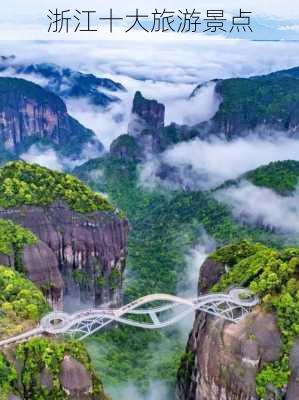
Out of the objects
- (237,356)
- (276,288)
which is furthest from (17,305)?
(276,288)

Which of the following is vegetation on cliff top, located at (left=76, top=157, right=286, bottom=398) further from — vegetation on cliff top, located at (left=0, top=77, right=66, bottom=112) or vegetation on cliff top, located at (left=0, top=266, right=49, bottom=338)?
vegetation on cliff top, located at (left=0, top=77, right=66, bottom=112)

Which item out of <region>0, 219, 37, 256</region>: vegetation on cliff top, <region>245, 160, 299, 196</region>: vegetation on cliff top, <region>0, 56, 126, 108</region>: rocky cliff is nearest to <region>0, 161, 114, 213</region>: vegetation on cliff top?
<region>0, 219, 37, 256</region>: vegetation on cliff top

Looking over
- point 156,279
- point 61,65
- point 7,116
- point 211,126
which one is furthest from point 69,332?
point 61,65

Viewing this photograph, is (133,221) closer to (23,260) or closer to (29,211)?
(29,211)

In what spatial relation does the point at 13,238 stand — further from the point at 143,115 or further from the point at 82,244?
the point at 143,115

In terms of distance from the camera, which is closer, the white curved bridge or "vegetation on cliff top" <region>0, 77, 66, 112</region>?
the white curved bridge
